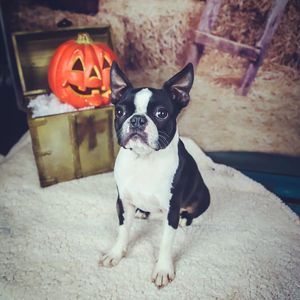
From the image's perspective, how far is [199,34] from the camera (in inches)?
84.0

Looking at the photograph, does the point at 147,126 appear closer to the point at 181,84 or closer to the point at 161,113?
the point at 161,113

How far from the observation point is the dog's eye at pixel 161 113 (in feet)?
4.13

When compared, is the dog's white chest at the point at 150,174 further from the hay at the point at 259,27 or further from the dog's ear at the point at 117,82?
the hay at the point at 259,27

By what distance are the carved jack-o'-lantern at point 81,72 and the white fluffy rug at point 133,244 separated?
45cm

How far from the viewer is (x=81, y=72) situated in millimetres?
1842

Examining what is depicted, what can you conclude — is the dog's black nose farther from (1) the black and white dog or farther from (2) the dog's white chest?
(2) the dog's white chest

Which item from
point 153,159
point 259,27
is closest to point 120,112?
point 153,159

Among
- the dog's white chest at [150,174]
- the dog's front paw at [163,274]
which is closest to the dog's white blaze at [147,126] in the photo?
the dog's white chest at [150,174]

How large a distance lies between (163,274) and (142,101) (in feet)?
2.22

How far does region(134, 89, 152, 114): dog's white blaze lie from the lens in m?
1.25

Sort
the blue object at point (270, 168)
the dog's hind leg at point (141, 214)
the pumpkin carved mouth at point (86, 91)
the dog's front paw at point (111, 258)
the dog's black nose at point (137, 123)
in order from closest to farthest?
the dog's black nose at point (137, 123) → the dog's front paw at point (111, 258) → the dog's hind leg at point (141, 214) → the pumpkin carved mouth at point (86, 91) → the blue object at point (270, 168)

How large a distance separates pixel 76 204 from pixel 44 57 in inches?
34.8

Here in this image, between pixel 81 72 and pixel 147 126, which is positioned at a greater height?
pixel 147 126

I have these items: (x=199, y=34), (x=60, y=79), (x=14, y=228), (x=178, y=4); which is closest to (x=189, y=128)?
(x=199, y=34)
